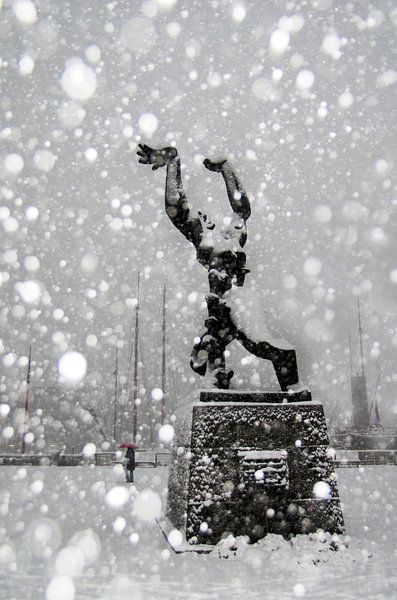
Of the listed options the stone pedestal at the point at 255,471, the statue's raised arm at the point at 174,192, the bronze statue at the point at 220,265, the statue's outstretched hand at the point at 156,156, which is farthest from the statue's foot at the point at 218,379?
the statue's outstretched hand at the point at 156,156

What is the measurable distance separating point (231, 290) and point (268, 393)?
1503mm

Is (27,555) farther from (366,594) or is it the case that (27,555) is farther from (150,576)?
(366,594)

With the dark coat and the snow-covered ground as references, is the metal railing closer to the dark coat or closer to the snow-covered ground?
the dark coat

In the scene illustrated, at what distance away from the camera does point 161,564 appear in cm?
476

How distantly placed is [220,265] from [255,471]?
266 cm

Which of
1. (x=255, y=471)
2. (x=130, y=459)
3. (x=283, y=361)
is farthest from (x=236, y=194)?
(x=130, y=459)

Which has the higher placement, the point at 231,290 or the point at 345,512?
the point at 231,290

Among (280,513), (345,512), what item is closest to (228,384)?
(280,513)

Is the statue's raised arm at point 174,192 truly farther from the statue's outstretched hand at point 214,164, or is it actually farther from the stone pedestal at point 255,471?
the stone pedestal at point 255,471

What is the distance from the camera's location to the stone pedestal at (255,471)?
532 cm

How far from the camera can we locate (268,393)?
593cm

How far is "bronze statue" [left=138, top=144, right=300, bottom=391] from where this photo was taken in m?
6.19

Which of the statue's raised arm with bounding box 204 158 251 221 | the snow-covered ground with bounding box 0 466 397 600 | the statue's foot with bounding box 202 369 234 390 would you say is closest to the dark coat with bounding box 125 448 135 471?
the snow-covered ground with bounding box 0 466 397 600

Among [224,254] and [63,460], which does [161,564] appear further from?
[63,460]
